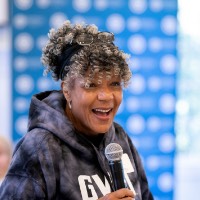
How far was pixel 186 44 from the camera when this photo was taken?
420 centimetres

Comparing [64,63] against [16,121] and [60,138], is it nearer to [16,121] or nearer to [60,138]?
[60,138]

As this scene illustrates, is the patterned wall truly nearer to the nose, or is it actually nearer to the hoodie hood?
the hoodie hood

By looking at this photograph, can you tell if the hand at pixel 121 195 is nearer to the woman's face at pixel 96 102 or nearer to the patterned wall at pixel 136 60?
the woman's face at pixel 96 102

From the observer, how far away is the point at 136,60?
3369 millimetres

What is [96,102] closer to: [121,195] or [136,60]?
[121,195]

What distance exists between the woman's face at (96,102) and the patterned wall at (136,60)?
67.2 inches

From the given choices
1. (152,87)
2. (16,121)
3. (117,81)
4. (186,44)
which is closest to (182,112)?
(186,44)

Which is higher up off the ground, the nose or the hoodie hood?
the nose

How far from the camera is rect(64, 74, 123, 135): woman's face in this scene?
153 centimetres

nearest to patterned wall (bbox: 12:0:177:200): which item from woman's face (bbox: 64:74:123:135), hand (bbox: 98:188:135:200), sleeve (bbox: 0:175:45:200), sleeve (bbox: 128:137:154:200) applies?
sleeve (bbox: 128:137:154:200)

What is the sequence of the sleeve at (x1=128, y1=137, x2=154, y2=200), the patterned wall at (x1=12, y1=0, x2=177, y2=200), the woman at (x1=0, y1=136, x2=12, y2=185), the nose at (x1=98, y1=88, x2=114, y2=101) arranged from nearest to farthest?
the nose at (x1=98, y1=88, x2=114, y2=101) < the sleeve at (x1=128, y1=137, x2=154, y2=200) < the woman at (x1=0, y1=136, x2=12, y2=185) < the patterned wall at (x1=12, y1=0, x2=177, y2=200)

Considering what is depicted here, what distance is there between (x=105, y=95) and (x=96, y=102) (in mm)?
40

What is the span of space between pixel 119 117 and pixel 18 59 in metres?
0.88

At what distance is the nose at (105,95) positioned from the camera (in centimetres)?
152
